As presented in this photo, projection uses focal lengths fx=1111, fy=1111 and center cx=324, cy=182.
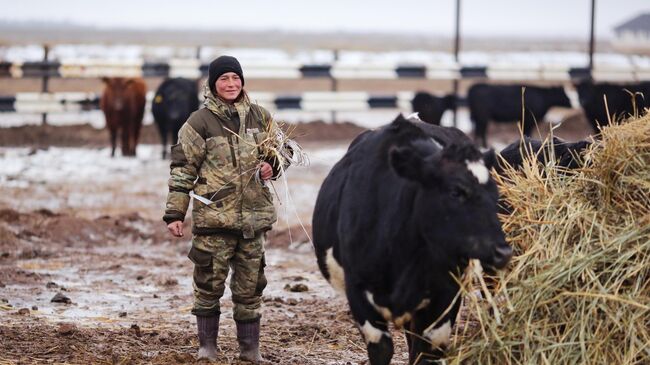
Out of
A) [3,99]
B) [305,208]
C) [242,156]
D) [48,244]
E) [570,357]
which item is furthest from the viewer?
[3,99]

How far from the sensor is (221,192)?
7012 mm

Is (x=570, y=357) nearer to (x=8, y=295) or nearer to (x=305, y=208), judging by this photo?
(x=8, y=295)

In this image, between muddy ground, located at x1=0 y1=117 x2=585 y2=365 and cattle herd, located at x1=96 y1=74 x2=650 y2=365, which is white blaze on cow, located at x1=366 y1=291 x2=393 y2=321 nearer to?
cattle herd, located at x1=96 y1=74 x2=650 y2=365

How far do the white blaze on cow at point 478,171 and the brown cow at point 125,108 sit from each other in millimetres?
13784

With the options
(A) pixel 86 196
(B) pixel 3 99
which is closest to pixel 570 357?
(A) pixel 86 196

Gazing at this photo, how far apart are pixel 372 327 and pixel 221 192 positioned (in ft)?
4.84

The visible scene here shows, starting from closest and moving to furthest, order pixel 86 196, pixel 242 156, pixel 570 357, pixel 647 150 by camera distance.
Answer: pixel 570 357
pixel 647 150
pixel 242 156
pixel 86 196

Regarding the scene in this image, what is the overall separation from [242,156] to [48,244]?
4932 millimetres

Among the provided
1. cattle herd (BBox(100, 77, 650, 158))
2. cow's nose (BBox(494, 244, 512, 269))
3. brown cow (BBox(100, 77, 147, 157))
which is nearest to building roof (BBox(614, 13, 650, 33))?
cattle herd (BBox(100, 77, 650, 158))

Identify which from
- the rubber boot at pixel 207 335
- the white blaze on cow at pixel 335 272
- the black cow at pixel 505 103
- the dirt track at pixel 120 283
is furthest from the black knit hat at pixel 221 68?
the black cow at pixel 505 103

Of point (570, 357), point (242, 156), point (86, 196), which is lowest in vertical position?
point (86, 196)

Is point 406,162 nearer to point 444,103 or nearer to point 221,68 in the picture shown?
point 221,68

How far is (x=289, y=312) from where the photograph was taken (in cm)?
876

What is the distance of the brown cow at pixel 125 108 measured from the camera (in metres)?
18.9
